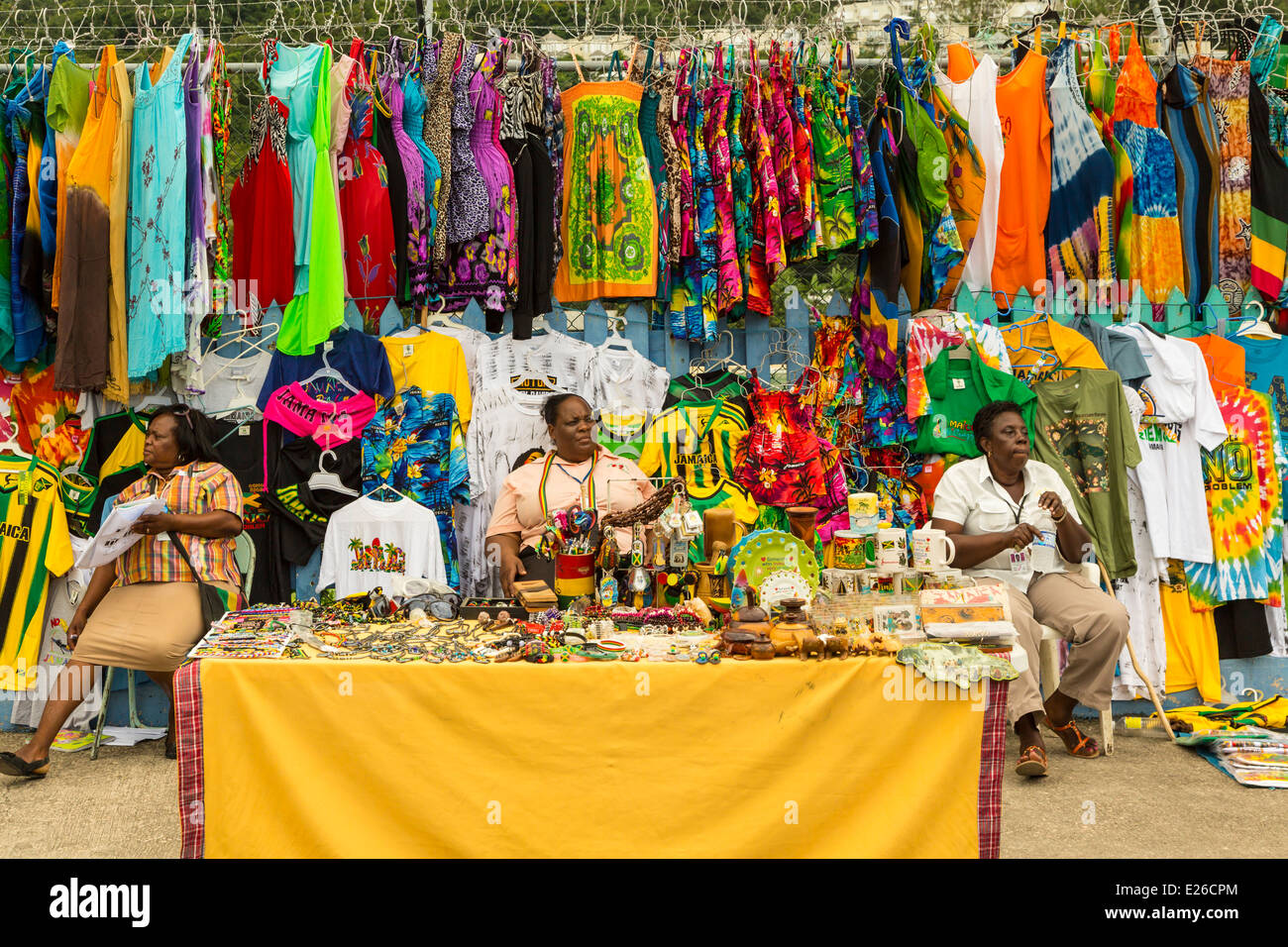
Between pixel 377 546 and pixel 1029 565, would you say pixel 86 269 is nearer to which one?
pixel 377 546

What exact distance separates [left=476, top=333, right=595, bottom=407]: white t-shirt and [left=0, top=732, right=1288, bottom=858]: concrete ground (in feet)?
7.20

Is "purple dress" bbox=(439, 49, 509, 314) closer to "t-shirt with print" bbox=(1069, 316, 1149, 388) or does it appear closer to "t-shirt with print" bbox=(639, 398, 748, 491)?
"t-shirt with print" bbox=(639, 398, 748, 491)

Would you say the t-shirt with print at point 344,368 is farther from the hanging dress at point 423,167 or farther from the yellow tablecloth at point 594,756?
the yellow tablecloth at point 594,756

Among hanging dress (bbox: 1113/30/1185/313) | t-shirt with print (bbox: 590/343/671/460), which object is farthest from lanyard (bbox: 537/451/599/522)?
hanging dress (bbox: 1113/30/1185/313)

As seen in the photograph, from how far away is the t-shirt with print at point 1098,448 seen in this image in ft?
17.0

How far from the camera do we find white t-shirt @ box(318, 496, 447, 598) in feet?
16.6

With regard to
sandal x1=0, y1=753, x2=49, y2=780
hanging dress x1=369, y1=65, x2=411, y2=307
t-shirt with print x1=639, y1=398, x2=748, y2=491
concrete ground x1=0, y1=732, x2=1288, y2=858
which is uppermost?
hanging dress x1=369, y1=65, x2=411, y2=307

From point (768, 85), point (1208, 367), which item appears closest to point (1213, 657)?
point (1208, 367)

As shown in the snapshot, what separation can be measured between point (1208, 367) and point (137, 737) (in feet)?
17.3

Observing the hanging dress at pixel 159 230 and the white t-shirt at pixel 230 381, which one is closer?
the hanging dress at pixel 159 230

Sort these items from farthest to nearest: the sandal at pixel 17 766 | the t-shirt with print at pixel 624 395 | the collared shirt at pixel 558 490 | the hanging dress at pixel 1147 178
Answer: the hanging dress at pixel 1147 178 → the t-shirt with print at pixel 624 395 → the collared shirt at pixel 558 490 → the sandal at pixel 17 766

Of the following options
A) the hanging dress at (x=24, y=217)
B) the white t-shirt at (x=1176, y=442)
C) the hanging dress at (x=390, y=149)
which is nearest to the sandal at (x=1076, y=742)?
the white t-shirt at (x=1176, y=442)

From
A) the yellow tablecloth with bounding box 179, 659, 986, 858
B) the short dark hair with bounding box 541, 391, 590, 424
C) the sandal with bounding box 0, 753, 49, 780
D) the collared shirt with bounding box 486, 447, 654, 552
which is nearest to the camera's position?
the yellow tablecloth with bounding box 179, 659, 986, 858

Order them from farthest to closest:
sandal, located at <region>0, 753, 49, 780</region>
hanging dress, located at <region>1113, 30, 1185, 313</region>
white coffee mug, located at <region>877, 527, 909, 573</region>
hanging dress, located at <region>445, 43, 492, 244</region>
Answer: hanging dress, located at <region>1113, 30, 1185, 313</region> → hanging dress, located at <region>445, 43, 492, 244</region> → sandal, located at <region>0, 753, 49, 780</region> → white coffee mug, located at <region>877, 527, 909, 573</region>
